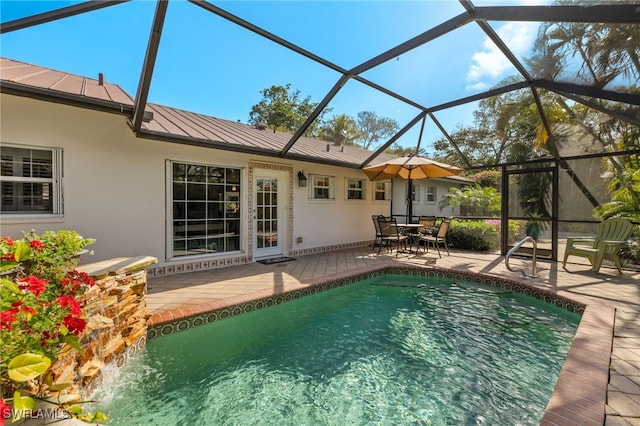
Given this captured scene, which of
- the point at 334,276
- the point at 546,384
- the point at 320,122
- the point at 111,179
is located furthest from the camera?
the point at 320,122

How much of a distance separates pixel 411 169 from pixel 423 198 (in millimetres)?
7097

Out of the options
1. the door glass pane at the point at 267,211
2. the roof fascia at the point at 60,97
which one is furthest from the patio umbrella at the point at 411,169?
the roof fascia at the point at 60,97

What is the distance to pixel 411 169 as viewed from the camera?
9.23 meters

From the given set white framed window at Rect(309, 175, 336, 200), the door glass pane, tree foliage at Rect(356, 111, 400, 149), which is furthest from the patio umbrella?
tree foliage at Rect(356, 111, 400, 149)

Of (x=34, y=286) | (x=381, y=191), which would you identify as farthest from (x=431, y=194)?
(x=34, y=286)

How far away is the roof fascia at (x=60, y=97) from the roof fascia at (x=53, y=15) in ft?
2.18

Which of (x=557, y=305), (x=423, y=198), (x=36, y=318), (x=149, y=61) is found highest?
(x=149, y=61)

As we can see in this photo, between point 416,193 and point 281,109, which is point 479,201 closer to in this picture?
point 416,193

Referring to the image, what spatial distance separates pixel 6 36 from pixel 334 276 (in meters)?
5.88

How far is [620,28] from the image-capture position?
403 cm

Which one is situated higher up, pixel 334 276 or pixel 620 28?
pixel 620 28

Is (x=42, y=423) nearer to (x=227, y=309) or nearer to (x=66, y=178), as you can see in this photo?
(x=227, y=309)

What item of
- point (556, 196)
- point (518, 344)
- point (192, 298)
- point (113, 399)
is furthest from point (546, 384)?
point (556, 196)

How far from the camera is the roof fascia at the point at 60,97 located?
12.4 ft
